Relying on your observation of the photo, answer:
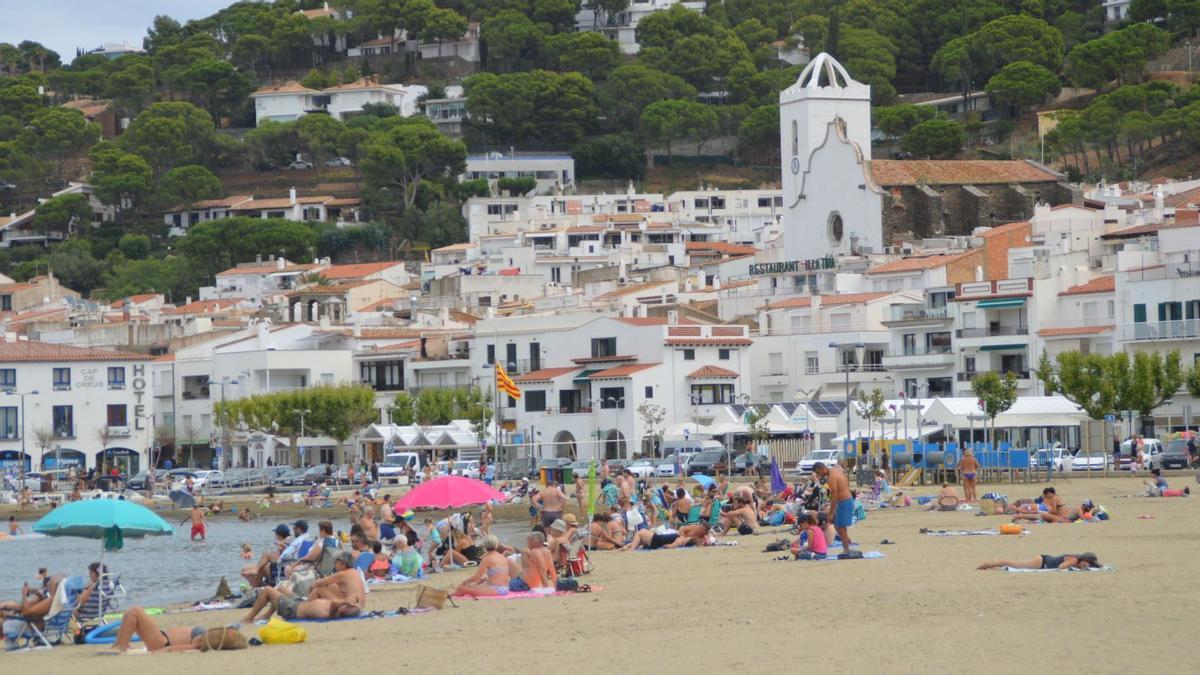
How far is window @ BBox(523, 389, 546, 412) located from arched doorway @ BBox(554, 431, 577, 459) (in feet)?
3.35

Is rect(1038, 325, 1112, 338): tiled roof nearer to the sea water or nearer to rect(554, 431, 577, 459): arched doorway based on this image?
rect(554, 431, 577, 459): arched doorway

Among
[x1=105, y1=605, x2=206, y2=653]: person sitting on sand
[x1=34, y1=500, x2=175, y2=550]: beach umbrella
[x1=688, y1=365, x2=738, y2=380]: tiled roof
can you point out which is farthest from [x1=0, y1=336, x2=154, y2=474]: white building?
[x1=105, y1=605, x2=206, y2=653]: person sitting on sand

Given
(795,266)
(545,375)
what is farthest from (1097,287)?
(795,266)

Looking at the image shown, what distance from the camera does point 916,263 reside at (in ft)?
237

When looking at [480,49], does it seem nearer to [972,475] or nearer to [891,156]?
[891,156]

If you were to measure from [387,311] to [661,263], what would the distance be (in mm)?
17635

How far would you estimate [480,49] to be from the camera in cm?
15388

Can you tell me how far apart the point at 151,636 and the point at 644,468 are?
3710 cm

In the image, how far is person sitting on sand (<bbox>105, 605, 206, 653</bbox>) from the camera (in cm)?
1823

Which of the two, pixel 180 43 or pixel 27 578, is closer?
pixel 27 578

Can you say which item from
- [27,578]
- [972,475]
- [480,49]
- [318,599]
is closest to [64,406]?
[27,578]

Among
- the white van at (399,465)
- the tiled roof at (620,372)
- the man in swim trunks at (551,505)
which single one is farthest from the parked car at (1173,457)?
the white van at (399,465)

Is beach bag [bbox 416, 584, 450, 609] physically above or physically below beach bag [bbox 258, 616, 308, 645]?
above

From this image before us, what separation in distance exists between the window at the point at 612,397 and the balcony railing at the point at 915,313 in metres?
8.77
